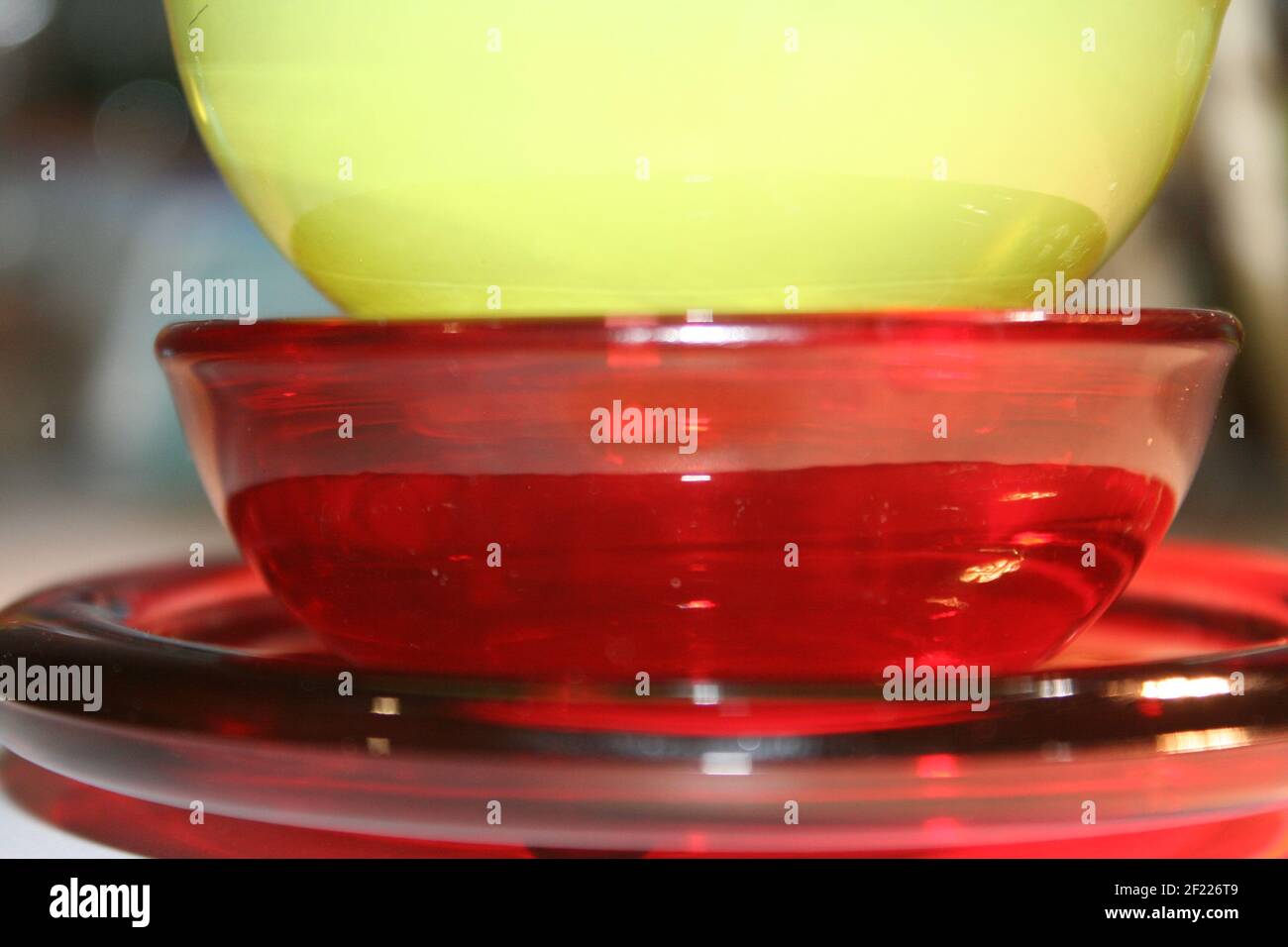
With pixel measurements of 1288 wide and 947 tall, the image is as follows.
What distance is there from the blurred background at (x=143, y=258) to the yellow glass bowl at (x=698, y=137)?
0.52m

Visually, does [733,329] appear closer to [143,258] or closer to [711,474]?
[711,474]

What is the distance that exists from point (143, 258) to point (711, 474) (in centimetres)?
86

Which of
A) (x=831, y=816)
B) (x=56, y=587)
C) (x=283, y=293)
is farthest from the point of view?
(x=283, y=293)

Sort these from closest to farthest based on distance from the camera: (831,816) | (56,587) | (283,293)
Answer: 1. (831,816)
2. (56,587)
3. (283,293)

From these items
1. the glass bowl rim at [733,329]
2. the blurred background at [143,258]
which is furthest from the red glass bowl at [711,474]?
the blurred background at [143,258]

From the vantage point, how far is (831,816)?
180 mm

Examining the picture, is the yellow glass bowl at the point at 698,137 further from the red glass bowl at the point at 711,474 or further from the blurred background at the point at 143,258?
the blurred background at the point at 143,258

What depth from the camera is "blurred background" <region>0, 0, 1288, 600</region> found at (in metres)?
0.76

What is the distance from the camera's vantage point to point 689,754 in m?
0.18

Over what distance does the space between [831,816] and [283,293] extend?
2.63 feet

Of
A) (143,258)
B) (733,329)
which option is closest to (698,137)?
(733,329)

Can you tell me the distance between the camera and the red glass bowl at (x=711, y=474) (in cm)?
21
